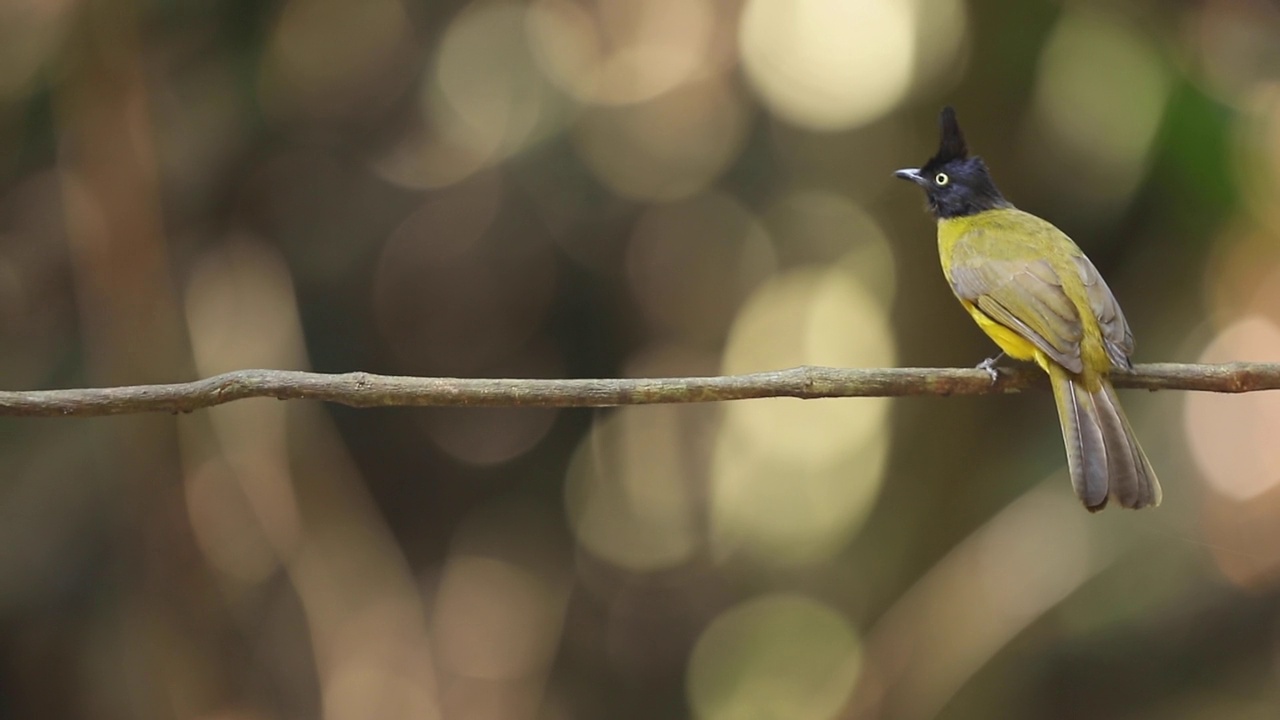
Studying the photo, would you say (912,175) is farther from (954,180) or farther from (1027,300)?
(1027,300)

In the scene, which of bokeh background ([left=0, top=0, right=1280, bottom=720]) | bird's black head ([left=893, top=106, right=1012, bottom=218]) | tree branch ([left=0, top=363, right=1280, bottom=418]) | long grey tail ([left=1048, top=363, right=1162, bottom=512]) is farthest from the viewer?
bokeh background ([left=0, top=0, right=1280, bottom=720])

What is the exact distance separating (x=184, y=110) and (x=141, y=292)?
1119 mm

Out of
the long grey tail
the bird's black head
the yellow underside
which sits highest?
the bird's black head

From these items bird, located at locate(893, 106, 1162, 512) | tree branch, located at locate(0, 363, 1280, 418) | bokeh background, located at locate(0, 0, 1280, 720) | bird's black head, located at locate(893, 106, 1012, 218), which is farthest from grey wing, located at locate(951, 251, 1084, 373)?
bokeh background, located at locate(0, 0, 1280, 720)

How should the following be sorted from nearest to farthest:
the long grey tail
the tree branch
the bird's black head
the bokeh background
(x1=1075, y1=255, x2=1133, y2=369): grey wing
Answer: the tree branch, the long grey tail, (x1=1075, y1=255, x2=1133, y2=369): grey wing, the bird's black head, the bokeh background

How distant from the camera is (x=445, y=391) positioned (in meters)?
1.80

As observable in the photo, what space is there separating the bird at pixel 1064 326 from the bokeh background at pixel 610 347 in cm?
146

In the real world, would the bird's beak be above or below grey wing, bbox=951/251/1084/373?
above

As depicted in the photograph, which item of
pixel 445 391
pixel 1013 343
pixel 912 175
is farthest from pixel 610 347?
pixel 445 391

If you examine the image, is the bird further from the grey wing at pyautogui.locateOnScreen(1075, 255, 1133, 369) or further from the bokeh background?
the bokeh background

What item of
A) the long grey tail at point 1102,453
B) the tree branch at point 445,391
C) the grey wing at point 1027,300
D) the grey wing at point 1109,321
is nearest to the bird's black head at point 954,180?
the grey wing at point 1027,300

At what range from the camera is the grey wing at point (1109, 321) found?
252 centimetres

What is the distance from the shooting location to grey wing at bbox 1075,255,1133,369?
99.0 inches

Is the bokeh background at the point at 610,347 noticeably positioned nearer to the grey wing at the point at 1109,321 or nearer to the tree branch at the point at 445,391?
the grey wing at the point at 1109,321
